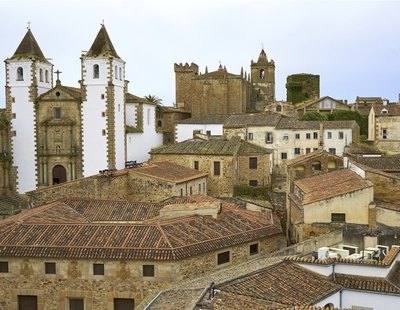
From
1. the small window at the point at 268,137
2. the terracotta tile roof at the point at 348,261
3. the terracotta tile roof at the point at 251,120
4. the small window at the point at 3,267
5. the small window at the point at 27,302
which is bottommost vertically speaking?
the small window at the point at 27,302

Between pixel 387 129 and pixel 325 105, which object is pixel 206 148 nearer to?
pixel 387 129

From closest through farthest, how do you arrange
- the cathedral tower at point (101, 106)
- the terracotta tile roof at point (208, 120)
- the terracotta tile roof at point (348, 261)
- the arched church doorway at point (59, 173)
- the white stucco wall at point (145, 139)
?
1. the terracotta tile roof at point (348, 261)
2. the cathedral tower at point (101, 106)
3. the arched church doorway at point (59, 173)
4. the white stucco wall at point (145, 139)
5. the terracotta tile roof at point (208, 120)

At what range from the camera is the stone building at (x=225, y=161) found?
4200 cm

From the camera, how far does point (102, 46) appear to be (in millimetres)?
43625

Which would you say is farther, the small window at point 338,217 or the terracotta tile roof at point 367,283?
the small window at point 338,217

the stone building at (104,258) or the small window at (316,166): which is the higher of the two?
the small window at (316,166)

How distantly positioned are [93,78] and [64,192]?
1247 centimetres

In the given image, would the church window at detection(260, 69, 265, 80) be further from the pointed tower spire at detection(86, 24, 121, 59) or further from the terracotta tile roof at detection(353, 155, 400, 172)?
the terracotta tile roof at detection(353, 155, 400, 172)

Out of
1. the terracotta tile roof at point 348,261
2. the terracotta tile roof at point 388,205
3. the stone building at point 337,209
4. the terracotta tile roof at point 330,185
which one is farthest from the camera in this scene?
the terracotta tile roof at point 330,185

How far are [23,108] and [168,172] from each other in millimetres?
14681

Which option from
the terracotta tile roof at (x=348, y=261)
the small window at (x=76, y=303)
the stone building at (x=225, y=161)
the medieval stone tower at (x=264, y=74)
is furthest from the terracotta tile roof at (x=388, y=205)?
the medieval stone tower at (x=264, y=74)

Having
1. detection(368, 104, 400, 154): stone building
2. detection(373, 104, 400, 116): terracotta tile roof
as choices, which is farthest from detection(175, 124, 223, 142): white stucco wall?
detection(373, 104, 400, 116): terracotta tile roof

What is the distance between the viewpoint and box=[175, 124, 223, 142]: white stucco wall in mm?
52312

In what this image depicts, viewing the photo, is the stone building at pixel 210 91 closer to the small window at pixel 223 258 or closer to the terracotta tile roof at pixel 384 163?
the terracotta tile roof at pixel 384 163
